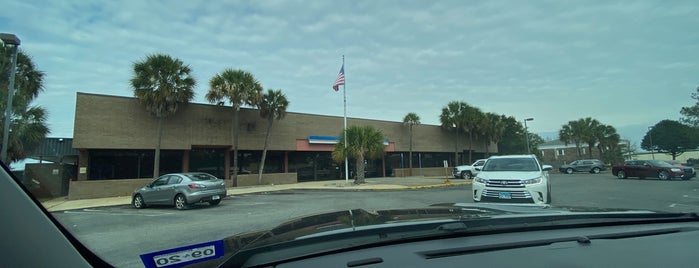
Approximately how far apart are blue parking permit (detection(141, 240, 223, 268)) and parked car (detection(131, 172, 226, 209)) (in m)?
12.0

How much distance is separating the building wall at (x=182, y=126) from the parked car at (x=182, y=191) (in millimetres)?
7005

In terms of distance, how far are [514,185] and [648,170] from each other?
74.0ft

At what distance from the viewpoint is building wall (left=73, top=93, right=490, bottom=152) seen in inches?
755

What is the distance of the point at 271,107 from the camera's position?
24.4m

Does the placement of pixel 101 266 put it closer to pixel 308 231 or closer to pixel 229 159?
pixel 308 231

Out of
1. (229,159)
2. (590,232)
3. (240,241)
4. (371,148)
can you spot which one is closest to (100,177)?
(229,159)

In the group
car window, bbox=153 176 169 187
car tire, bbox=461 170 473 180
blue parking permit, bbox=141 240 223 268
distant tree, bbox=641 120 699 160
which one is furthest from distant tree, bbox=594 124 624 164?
blue parking permit, bbox=141 240 223 268

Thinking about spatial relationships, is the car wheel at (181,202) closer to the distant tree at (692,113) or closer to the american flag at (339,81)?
the american flag at (339,81)

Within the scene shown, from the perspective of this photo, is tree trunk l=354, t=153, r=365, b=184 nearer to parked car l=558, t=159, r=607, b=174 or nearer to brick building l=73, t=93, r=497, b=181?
brick building l=73, t=93, r=497, b=181

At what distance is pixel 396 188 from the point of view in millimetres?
20266

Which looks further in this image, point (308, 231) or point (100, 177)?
point (100, 177)

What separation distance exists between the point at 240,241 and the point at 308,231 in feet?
2.10

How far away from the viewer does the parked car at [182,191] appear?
13281 mm

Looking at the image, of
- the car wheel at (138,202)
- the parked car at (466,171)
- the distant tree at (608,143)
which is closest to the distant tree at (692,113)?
the distant tree at (608,143)
